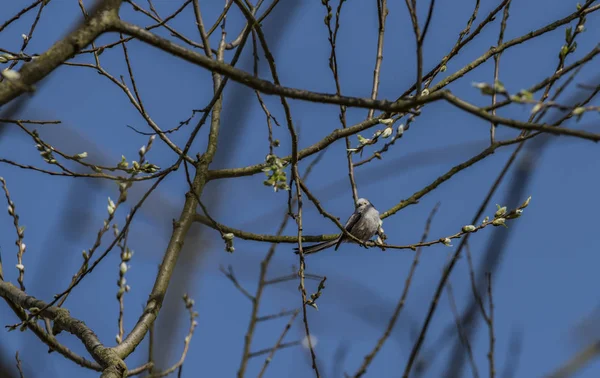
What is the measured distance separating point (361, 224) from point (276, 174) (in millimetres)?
1376

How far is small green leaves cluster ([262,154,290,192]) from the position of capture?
328cm

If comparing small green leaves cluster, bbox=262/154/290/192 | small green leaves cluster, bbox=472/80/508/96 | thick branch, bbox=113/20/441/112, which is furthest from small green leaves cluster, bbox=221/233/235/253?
small green leaves cluster, bbox=472/80/508/96

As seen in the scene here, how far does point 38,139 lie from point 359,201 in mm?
2093

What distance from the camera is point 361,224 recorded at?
178 inches

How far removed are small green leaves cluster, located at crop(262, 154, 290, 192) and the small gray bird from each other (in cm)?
92

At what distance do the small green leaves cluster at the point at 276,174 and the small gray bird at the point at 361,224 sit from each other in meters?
0.92

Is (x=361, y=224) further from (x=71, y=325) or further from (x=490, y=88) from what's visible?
(x=490, y=88)

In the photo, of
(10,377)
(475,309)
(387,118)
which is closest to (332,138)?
(387,118)

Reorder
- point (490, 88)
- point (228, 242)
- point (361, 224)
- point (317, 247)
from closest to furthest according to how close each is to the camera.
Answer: point (490, 88), point (228, 242), point (317, 247), point (361, 224)

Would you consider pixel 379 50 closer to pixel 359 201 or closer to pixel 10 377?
pixel 359 201

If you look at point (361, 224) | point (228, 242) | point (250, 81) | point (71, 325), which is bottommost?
point (71, 325)

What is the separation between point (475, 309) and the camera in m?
2.40

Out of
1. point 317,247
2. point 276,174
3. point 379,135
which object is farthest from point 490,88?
point 317,247

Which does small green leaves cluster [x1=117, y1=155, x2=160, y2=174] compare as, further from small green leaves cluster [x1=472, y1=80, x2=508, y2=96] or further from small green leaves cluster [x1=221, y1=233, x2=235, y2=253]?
small green leaves cluster [x1=472, y1=80, x2=508, y2=96]
